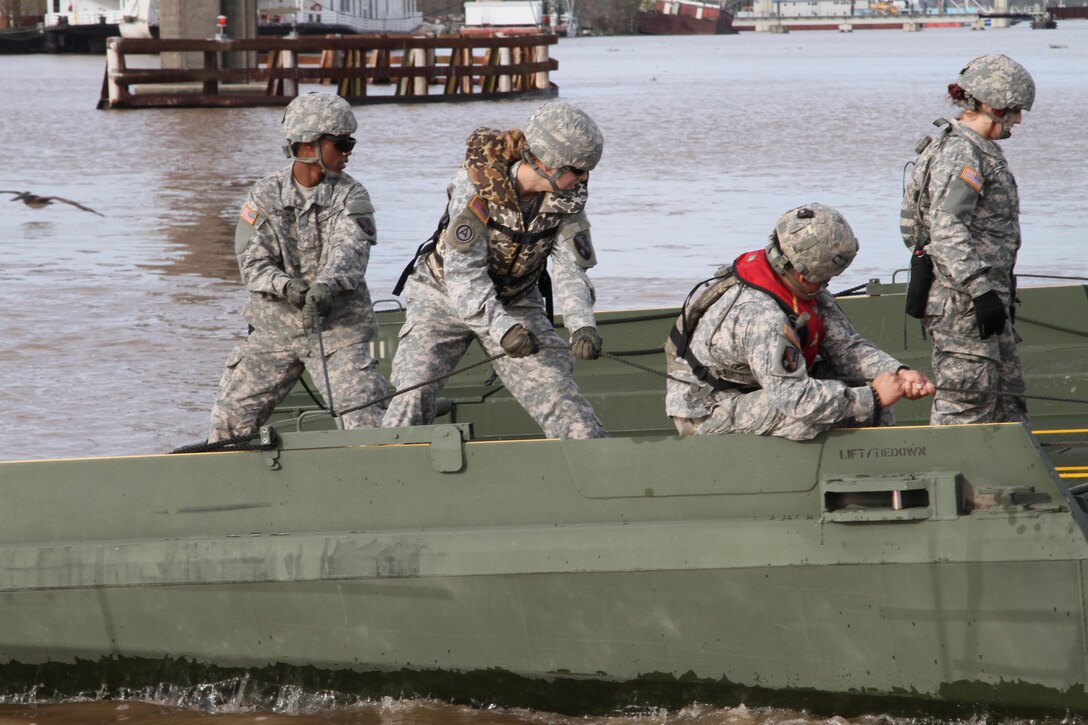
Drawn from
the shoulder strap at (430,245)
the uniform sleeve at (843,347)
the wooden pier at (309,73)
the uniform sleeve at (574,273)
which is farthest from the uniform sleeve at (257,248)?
the wooden pier at (309,73)

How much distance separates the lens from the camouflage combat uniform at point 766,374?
4.43 metres

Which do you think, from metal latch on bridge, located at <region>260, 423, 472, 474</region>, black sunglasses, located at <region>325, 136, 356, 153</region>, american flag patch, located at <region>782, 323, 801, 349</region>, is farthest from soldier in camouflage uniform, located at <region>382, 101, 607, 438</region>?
american flag patch, located at <region>782, 323, 801, 349</region>

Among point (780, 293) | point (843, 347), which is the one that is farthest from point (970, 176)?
point (780, 293)

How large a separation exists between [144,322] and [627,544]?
8.03 meters

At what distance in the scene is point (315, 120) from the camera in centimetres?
557

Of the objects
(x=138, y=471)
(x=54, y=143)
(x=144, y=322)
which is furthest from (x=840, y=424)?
(x=54, y=143)

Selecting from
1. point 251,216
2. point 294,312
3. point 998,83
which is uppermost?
point 998,83

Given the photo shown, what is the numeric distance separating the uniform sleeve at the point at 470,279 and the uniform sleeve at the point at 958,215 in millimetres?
1681

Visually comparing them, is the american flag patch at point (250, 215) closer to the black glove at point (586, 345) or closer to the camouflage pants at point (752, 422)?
the black glove at point (586, 345)

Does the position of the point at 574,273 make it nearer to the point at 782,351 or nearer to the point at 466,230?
the point at 466,230

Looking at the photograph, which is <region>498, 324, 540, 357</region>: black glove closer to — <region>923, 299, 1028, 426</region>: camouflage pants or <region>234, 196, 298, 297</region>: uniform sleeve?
<region>234, 196, 298, 297</region>: uniform sleeve

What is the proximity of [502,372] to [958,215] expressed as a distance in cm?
175

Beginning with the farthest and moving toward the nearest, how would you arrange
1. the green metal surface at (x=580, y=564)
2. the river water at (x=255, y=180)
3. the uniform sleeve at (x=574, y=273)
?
the river water at (x=255, y=180) → the uniform sleeve at (x=574, y=273) → the green metal surface at (x=580, y=564)

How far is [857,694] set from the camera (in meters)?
4.50
